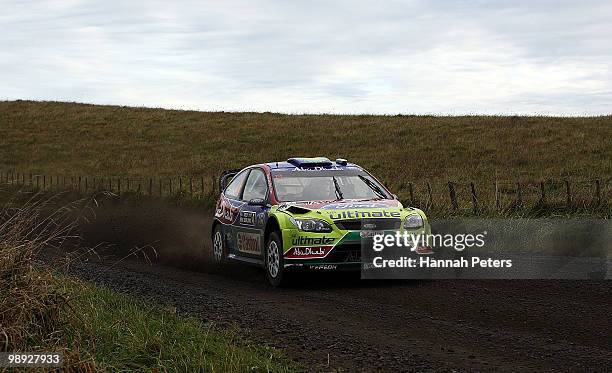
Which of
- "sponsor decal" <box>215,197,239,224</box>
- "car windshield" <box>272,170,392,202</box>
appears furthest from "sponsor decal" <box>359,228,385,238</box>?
"sponsor decal" <box>215,197,239,224</box>

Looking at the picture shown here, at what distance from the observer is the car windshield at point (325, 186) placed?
43.0ft

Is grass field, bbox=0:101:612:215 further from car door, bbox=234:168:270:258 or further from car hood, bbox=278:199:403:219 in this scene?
car hood, bbox=278:199:403:219

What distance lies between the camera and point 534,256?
14641 millimetres

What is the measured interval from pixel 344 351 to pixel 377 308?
92.1 inches

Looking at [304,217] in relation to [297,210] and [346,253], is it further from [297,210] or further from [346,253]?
[346,253]

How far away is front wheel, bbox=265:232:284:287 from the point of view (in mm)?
12273

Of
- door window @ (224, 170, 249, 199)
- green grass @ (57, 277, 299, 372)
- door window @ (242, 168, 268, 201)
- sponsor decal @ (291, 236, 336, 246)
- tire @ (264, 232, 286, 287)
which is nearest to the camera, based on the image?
green grass @ (57, 277, 299, 372)

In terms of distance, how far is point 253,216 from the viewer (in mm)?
13320

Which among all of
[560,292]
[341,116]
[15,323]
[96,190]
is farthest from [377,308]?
[341,116]

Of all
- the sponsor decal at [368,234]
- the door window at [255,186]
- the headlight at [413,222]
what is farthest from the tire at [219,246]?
the headlight at [413,222]

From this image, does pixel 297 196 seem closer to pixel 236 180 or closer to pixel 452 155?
pixel 236 180

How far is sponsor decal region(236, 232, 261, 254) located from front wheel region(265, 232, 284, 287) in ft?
1.39

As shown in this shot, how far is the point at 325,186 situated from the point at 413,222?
1.50 m

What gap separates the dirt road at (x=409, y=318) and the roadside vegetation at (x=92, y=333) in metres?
0.47
